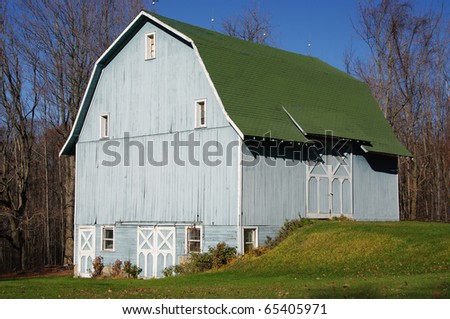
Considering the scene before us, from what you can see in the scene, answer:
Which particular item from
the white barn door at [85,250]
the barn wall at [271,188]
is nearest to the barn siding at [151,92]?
the barn wall at [271,188]

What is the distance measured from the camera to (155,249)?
1089 inches

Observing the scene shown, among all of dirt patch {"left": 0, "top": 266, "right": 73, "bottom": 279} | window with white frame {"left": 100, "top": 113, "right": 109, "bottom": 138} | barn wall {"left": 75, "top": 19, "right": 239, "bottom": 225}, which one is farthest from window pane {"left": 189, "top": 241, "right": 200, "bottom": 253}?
dirt patch {"left": 0, "top": 266, "right": 73, "bottom": 279}

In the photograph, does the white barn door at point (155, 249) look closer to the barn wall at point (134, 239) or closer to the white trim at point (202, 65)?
the barn wall at point (134, 239)

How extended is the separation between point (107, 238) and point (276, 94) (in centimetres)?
974

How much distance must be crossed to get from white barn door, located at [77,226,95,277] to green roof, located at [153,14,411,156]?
9.46 meters

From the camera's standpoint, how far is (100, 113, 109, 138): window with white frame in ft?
99.3

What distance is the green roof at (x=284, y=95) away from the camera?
85.8ft

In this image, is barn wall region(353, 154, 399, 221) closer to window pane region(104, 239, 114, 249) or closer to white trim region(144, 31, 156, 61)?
white trim region(144, 31, 156, 61)

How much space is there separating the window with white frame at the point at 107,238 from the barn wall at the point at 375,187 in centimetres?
1082

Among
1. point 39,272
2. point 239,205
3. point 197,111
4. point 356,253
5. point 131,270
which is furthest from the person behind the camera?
point 39,272

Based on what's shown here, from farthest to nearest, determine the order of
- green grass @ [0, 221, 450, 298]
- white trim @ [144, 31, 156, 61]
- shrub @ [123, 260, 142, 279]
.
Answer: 1. white trim @ [144, 31, 156, 61]
2. shrub @ [123, 260, 142, 279]
3. green grass @ [0, 221, 450, 298]

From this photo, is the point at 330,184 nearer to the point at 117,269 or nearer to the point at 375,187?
the point at 375,187

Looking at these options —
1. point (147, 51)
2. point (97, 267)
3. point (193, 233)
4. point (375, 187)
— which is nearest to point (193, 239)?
point (193, 233)

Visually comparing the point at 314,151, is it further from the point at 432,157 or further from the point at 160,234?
the point at 432,157
